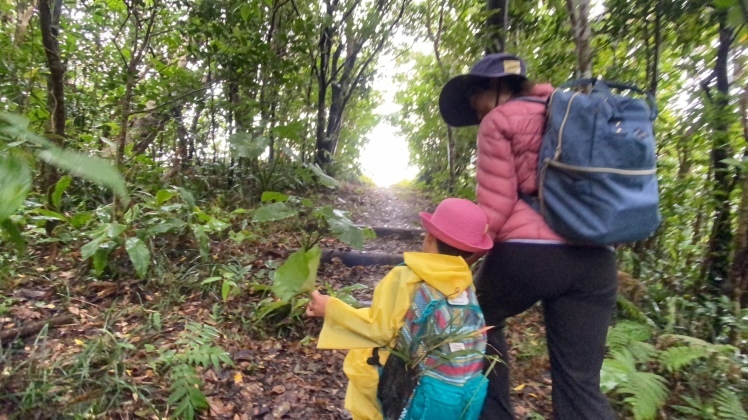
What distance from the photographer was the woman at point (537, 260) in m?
2.03

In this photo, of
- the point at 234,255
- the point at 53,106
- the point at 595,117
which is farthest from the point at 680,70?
the point at 53,106

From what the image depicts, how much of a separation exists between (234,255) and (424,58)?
33.8 feet

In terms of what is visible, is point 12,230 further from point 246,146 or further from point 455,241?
point 246,146

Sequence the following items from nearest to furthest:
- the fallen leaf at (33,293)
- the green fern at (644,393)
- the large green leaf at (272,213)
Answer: the green fern at (644,393)
the fallen leaf at (33,293)
the large green leaf at (272,213)

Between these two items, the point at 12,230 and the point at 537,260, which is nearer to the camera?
the point at 12,230

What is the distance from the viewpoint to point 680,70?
14.4ft

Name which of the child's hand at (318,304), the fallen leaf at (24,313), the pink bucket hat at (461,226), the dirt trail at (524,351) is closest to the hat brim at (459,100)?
the pink bucket hat at (461,226)

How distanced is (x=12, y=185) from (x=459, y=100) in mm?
1947

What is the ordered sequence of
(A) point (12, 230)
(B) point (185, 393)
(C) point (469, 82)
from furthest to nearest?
(B) point (185, 393), (C) point (469, 82), (A) point (12, 230)

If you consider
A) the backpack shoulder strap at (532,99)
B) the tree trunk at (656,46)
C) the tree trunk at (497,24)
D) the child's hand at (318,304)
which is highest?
the tree trunk at (497,24)

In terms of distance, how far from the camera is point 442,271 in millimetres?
1930

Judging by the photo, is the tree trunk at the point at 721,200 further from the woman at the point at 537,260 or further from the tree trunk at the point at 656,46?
the woman at the point at 537,260

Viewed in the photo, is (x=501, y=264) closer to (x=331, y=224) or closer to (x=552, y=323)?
(x=552, y=323)

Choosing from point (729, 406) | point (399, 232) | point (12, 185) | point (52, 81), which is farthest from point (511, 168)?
point (399, 232)
